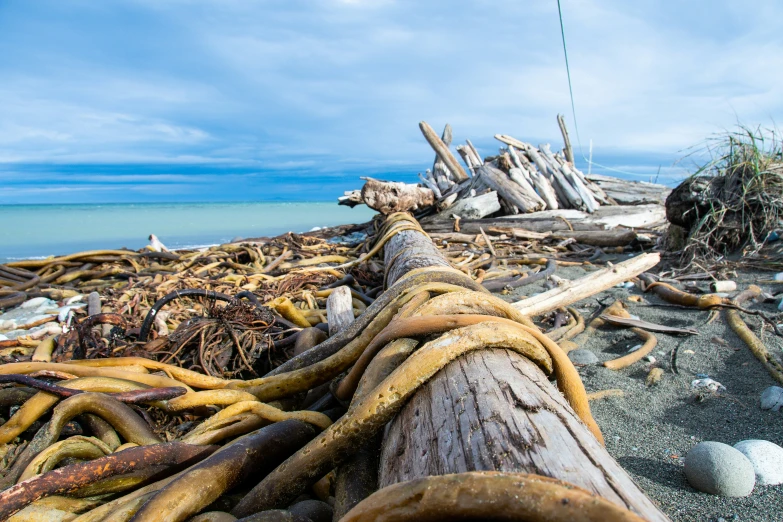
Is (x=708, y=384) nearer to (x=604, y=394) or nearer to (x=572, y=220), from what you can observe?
(x=604, y=394)

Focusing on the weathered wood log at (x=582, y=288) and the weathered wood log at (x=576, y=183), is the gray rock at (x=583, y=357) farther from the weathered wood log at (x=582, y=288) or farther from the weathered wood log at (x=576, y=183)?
the weathered wood log at (x=576, y=183)

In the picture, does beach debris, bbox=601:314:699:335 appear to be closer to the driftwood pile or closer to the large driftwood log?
the large driftwood log

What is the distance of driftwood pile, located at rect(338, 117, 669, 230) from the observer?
25.3 ft

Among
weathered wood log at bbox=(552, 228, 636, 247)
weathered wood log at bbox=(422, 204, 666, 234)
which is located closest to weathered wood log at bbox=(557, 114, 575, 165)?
weathered wood log at bbox=(422, 204, 666, 234)

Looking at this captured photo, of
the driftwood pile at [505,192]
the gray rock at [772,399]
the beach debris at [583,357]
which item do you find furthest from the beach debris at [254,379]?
the driftwood pile at [505,192]

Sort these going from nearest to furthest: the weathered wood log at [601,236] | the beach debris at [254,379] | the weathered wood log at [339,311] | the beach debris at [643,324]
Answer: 1. the beach debris at [254,379]
2. the weathered wood log at [339,311]
3. the beach debris at [643,324]
4. the weathered wood log at [601,236]

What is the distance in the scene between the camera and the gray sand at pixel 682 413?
146cm

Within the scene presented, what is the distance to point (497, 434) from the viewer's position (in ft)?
3.09

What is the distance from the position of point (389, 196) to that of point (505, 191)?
2116 millimetres

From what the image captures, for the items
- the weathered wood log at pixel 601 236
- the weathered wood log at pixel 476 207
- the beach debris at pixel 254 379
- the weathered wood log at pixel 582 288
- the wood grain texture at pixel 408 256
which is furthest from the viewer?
the weathered wood log at pixel 476 207

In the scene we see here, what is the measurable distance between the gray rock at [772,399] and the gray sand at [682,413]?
1.2 inches

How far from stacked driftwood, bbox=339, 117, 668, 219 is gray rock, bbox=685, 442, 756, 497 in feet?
19.8

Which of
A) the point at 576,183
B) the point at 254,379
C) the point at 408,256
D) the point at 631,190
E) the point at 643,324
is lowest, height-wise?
the point at 643,324

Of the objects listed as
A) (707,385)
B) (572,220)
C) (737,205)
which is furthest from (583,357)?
(572,220)
